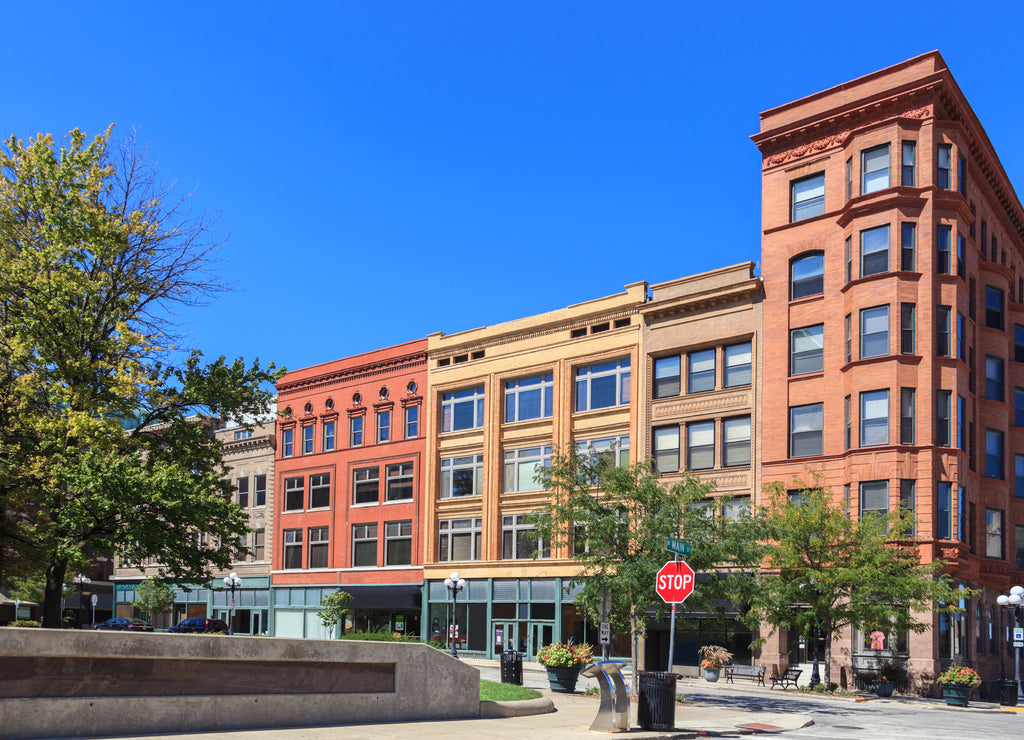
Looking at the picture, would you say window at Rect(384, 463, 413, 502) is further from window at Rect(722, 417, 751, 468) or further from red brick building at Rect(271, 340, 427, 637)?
window at Rect(722, 417, 751, 468)

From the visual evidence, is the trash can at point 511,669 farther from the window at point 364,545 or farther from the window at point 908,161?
the window at point 364,545

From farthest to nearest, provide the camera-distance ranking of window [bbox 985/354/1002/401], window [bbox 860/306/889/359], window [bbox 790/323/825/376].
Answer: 1. window [bbox 985/354/1002/401]
2. window [bbox 790/323/825/376]
3. window [bbox 860/306/889/359]

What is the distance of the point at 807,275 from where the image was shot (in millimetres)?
46344

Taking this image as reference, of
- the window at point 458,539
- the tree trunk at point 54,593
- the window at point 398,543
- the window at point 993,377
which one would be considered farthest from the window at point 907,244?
the tree trunk at point 54,593

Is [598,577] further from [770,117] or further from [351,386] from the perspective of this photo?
[351,386]

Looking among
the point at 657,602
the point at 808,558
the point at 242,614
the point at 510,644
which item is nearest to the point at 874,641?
the point at 808,558

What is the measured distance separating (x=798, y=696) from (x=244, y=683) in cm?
2349

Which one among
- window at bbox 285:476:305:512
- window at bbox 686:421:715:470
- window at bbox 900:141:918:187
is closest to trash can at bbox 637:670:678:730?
window at bbox 686:421:715:470

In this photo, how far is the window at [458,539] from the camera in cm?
5772

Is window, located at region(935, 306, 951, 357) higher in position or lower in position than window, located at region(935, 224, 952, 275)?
lower

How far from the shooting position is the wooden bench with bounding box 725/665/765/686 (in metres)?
42.0

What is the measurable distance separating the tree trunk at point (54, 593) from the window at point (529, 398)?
32.2 meters

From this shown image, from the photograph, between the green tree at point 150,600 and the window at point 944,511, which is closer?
the window at point 944,511

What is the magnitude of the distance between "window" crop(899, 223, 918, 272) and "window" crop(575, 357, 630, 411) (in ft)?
47.6
